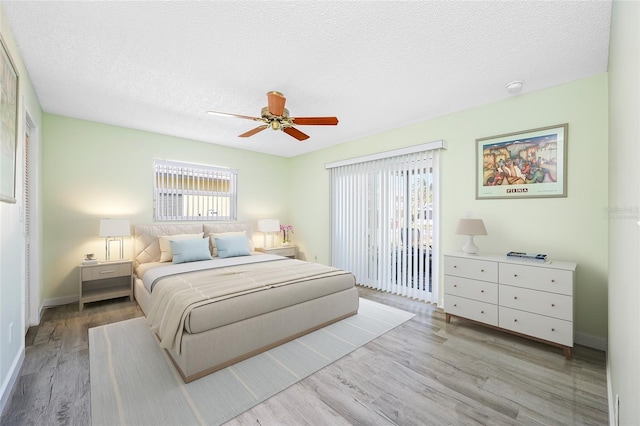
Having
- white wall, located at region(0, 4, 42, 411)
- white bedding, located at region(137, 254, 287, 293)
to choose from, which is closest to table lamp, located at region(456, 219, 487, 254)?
white bedding, located at region(137, 254, 287, 293)

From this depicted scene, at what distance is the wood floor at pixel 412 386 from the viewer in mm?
1671

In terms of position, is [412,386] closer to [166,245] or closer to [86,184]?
[166,245]

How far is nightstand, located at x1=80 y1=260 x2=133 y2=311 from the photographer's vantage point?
3.49 metres

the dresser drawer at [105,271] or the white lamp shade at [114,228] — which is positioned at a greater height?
the white lamp shade at [114,228]

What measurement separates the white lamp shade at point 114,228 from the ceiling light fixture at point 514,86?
197 inches

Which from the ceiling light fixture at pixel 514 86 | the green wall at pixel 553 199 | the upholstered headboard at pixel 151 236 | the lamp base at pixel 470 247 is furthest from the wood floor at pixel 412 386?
the ceiling light fixture at pixel 514 86

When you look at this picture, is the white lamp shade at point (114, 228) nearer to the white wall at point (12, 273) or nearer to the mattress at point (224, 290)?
the mattress at point (224, 290)

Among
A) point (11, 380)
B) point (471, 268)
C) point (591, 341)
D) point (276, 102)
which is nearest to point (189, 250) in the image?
point (11, 380)

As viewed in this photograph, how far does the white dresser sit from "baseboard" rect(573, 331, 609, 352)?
37 centimetres

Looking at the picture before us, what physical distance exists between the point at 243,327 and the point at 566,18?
3337 millimetres

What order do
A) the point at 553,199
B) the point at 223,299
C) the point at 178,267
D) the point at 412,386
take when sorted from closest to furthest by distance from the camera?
the point at 412,386
the point at 223,299
the point at 553,199
the point at 178,267

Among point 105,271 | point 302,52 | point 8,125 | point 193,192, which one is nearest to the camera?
point 8,125

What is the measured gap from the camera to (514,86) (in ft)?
8.84

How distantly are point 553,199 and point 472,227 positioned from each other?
80 cm
